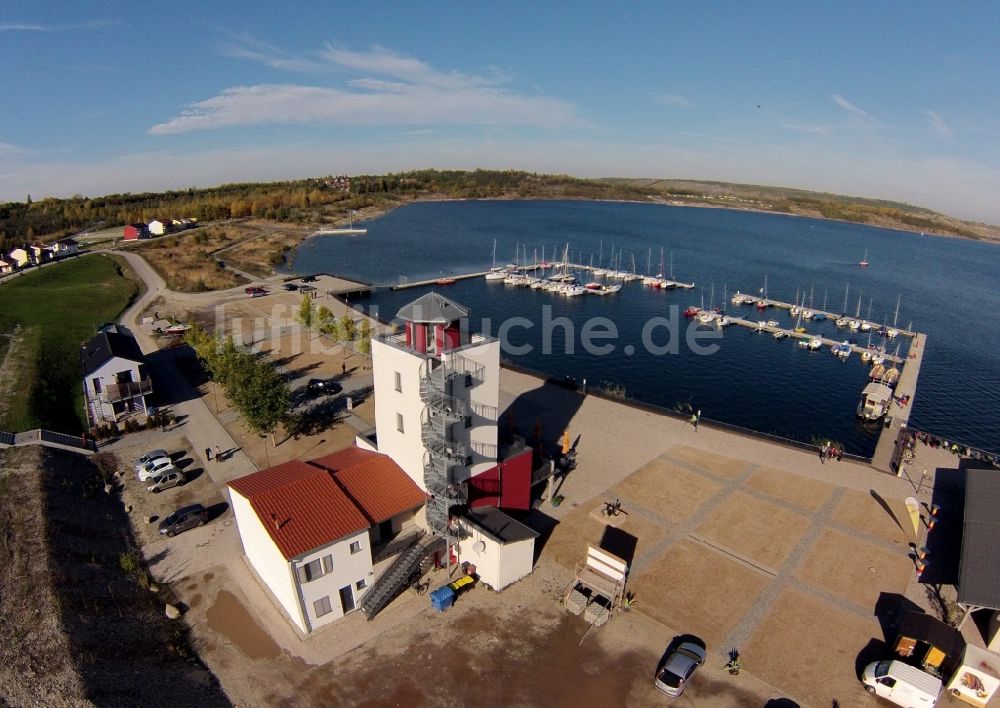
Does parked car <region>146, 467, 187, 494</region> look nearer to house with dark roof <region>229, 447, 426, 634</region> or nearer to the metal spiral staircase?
house with dark roof <region>229, 447, 426, 634</region>

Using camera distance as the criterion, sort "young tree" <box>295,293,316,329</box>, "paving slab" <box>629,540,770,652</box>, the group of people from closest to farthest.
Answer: "paving slab" <box>629,540,770,652</box>, the group of people, "young tree" <box>295,293,316,329</box>

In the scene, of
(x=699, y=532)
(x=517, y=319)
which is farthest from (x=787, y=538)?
(x=517, y=319)

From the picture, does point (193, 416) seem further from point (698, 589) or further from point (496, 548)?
point (698, 589)

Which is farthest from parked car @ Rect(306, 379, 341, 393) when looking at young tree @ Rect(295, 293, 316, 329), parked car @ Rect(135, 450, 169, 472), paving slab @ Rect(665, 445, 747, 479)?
paving slab @ Rect(665, 445, 747, 479)

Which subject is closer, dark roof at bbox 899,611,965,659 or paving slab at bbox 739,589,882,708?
paving slab at bbox 739,589,882,708

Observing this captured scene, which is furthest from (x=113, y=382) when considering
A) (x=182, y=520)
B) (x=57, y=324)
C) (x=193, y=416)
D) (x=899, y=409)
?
(x=899, y=409)

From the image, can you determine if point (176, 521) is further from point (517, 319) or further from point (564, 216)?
point (564, 216)

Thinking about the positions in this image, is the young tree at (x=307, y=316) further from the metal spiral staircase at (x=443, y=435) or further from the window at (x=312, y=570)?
the window at (x=312, y=570)
